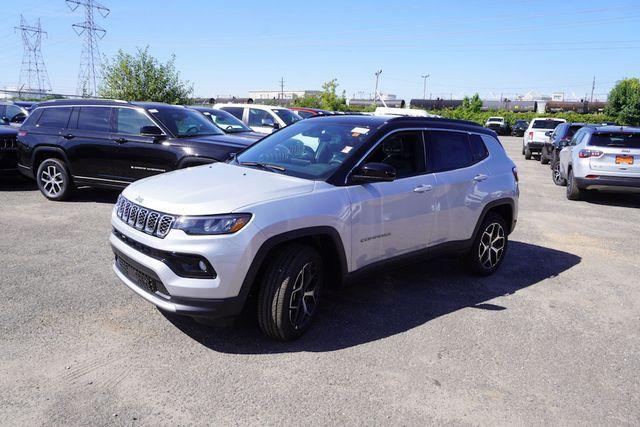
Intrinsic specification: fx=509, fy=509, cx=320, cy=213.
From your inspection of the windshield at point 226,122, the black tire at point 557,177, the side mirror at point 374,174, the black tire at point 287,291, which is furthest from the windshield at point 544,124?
the black tire at point 287,291

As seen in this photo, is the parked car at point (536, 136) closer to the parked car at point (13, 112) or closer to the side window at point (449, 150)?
the side window at point (449, 150)

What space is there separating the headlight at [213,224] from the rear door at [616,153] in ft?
30.7

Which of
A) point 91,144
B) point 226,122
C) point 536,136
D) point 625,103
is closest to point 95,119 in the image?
point 91,144

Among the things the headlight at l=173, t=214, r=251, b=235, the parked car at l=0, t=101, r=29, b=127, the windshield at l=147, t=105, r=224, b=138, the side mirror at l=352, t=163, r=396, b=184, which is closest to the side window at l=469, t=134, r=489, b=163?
the side mirror at l=352, t=163, r=396, b=184

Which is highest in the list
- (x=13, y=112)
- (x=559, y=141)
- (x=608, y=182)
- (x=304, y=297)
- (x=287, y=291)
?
(x=13, y=112)

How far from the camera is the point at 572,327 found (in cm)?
438

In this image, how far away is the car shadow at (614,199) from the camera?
10.9 metres

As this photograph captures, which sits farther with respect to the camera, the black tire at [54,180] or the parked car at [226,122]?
the parked car at [226,122]

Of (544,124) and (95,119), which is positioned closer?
(95,119)

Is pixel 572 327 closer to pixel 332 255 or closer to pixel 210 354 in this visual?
pixel 332 255

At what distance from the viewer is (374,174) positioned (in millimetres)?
3984

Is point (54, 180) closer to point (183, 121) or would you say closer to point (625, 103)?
point (183, 121)

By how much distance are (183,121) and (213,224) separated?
5.56 meters

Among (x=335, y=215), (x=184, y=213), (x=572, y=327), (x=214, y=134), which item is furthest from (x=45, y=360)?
(x=214, y=134)
